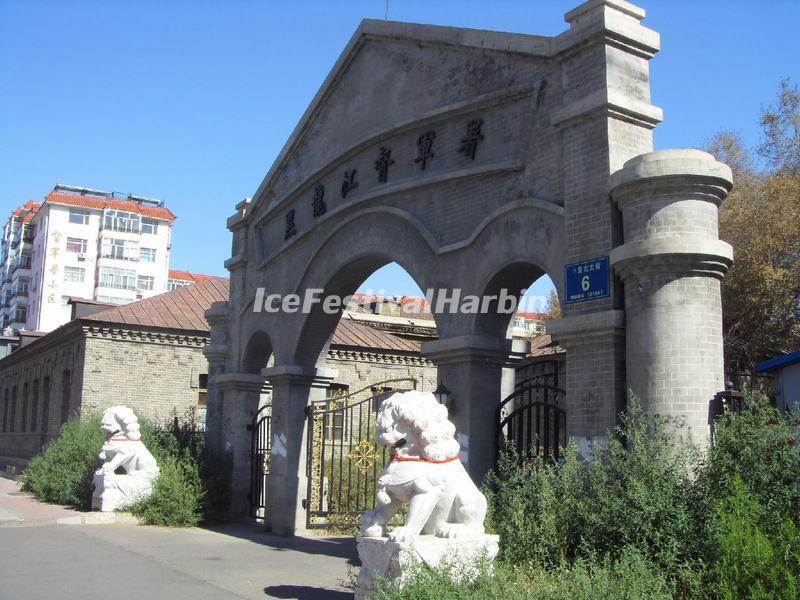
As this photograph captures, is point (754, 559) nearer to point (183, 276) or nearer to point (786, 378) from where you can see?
point (786, 378)

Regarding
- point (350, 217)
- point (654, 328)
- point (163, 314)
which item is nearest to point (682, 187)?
point (654, 328)

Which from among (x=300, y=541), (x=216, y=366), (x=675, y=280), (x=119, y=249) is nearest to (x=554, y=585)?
(x=675, y=280)

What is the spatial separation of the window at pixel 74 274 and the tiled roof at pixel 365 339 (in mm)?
48783

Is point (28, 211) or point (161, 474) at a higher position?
point (28, 211)

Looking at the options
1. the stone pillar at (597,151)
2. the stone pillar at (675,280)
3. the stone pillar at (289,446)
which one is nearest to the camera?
the stone pillar at (675,280)

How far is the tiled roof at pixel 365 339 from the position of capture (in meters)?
26.1

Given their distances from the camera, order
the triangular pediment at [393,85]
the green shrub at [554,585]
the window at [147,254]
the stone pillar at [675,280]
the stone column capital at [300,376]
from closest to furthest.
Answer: the green shrub at [554,585]
the stone pillar at [675,280]
the triangular pediment at [393,85]
the stone column capital at [300,376]
the window at [147,254]

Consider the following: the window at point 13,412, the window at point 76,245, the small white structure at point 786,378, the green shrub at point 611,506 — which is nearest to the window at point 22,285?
the window at point 76,245

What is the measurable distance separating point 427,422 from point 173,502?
878cm

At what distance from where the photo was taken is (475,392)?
10.5 meters

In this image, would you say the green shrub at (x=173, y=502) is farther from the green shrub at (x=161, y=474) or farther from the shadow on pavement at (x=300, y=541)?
the shadow on pavement at (x=300, y=541)

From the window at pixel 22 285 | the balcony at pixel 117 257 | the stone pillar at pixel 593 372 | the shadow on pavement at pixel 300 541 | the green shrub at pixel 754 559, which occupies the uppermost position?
the balcony at pixel 117 257

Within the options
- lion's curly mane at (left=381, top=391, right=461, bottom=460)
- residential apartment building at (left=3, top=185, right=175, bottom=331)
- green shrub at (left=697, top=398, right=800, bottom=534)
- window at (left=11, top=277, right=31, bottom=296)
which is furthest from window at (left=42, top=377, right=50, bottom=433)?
window at (left=11, top=277, right=31, bottom=296)

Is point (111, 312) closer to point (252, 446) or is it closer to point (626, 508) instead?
point (252, 446)
